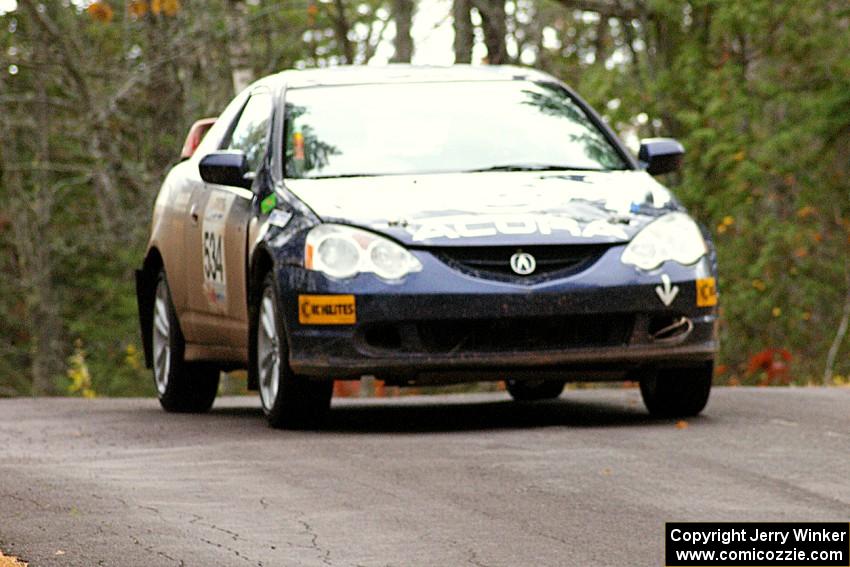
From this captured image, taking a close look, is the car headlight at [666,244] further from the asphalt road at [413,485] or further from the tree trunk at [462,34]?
the tree trunk at [462,34]

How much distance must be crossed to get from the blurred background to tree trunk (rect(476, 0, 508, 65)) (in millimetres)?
26

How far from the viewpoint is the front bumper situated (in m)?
9.51

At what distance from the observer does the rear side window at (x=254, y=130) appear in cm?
1102

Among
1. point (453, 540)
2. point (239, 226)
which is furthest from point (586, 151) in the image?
point (453, 540)

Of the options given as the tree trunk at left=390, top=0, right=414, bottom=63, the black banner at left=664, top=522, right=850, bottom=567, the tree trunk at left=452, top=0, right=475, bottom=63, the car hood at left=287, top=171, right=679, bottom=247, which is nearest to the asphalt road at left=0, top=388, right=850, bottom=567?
the black banner at left=664, top=522, right=850, bottom=567

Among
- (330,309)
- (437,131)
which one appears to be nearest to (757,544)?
(330,309)

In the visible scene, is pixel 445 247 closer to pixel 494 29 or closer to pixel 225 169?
pixel 225 169

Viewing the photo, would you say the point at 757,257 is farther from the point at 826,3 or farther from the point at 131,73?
the point at 131,73

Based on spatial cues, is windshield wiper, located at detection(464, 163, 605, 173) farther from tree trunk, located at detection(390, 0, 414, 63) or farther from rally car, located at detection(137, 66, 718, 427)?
tree trunk, located at detection(390, 0, 414, 63)

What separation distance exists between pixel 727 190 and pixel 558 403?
11.2 meters

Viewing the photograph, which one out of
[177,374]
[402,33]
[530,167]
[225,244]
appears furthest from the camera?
[402,33]

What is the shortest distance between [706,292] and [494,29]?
51.9 ft

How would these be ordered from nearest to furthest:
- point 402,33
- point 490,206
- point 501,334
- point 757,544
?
point 757,544 < point 501,334 < point 490,206 < point 402,33

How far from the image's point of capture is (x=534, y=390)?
43.2 ft
